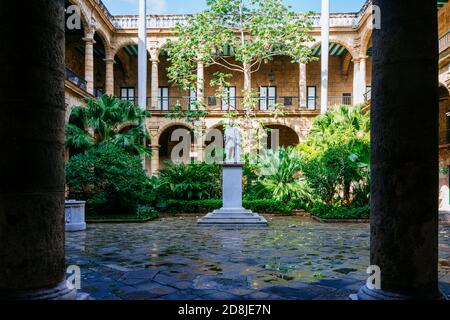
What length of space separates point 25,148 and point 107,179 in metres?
10.5

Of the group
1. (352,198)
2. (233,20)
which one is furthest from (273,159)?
(233,20)

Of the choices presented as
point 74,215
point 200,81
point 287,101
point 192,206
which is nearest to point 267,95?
point 287,101

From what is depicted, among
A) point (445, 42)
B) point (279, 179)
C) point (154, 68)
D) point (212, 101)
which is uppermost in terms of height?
point (154, 68)

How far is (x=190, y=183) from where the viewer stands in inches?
653

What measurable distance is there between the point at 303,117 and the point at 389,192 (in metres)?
22.5

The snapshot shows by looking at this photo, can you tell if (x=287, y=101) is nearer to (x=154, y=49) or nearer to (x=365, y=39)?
(x=365, y=39)

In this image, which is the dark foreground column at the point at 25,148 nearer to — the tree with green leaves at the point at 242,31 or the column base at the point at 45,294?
the column base at the point at 45,294

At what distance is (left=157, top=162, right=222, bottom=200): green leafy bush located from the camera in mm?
16484

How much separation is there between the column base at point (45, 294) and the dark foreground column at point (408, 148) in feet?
7.48

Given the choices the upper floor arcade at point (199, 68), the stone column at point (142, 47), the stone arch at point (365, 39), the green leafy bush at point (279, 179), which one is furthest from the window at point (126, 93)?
the stone arch at point (365, 39)

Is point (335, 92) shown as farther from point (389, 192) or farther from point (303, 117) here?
point (389, 192)

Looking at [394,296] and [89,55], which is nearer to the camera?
[394,296]

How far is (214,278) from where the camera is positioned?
4.78 metres

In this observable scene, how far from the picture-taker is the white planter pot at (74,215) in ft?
33.4
